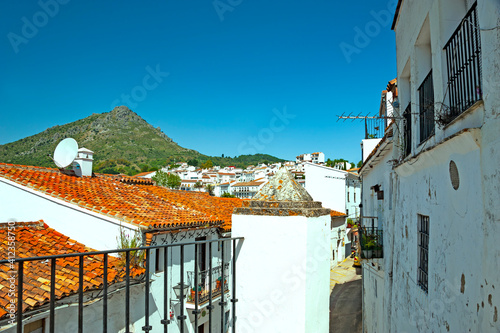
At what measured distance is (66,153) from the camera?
40.8 feet

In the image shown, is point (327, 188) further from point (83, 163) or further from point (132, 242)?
point (132, 242)

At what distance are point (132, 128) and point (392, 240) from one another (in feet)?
354

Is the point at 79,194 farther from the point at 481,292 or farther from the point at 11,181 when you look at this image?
the point at 481,292

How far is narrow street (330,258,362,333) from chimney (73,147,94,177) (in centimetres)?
1199

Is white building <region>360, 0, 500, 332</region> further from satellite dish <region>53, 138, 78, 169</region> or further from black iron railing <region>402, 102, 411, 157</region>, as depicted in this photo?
satellite dish <region>53, 138, 78, 169</region>

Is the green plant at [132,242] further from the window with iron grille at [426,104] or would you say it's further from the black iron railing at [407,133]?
the window with iron grille at [426,104]

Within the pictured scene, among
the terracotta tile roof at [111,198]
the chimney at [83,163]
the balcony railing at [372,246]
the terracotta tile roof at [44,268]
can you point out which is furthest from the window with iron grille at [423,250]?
the chimney at [83,163]

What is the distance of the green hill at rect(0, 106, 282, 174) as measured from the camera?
64.2 metres

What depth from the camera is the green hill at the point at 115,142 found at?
→ 64.2 metres

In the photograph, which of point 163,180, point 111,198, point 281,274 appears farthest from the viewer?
point 163,180

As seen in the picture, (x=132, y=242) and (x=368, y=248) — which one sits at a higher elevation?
(x=132, y=242)

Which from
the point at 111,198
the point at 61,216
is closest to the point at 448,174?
the point at 61,216

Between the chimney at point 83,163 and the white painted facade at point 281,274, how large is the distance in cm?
1216

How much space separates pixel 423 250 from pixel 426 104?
2144 millimetres
